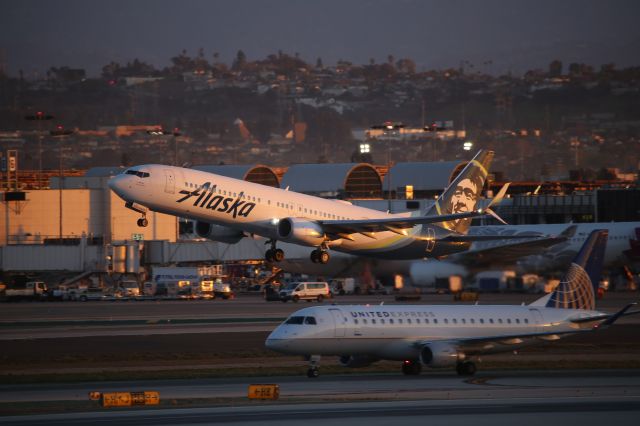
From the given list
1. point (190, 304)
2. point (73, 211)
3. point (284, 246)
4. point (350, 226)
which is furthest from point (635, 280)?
point (73, 211)

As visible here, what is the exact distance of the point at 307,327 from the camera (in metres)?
47.9

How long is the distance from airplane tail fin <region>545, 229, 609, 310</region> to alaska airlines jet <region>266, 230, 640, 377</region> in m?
0.05

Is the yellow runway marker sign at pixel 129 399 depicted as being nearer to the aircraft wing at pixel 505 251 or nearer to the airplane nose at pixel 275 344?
the airplane nose at pixel 275 344

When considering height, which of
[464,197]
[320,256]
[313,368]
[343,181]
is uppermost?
[343,181]

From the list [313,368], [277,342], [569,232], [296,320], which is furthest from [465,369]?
[569,232]

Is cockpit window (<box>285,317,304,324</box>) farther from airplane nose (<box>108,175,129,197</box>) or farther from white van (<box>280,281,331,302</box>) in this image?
white van (<box>280,281,331,302</box>)

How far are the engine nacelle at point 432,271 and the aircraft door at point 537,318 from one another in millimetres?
30066

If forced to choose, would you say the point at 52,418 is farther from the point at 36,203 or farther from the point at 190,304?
the point at 36,203

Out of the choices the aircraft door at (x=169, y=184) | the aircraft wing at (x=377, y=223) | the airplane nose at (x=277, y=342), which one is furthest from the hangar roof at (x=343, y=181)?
the airplane nose at (x=277, y=342)

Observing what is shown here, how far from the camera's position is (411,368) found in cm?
4988

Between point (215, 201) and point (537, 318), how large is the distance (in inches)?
691

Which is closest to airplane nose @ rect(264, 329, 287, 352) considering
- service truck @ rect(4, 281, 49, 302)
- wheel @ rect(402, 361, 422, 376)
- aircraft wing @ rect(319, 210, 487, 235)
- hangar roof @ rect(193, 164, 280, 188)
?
wheel @ rect(402, 361, 422, 376)

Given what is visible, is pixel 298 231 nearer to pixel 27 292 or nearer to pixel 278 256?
pixel 278 256

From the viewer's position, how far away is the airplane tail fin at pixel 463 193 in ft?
243
